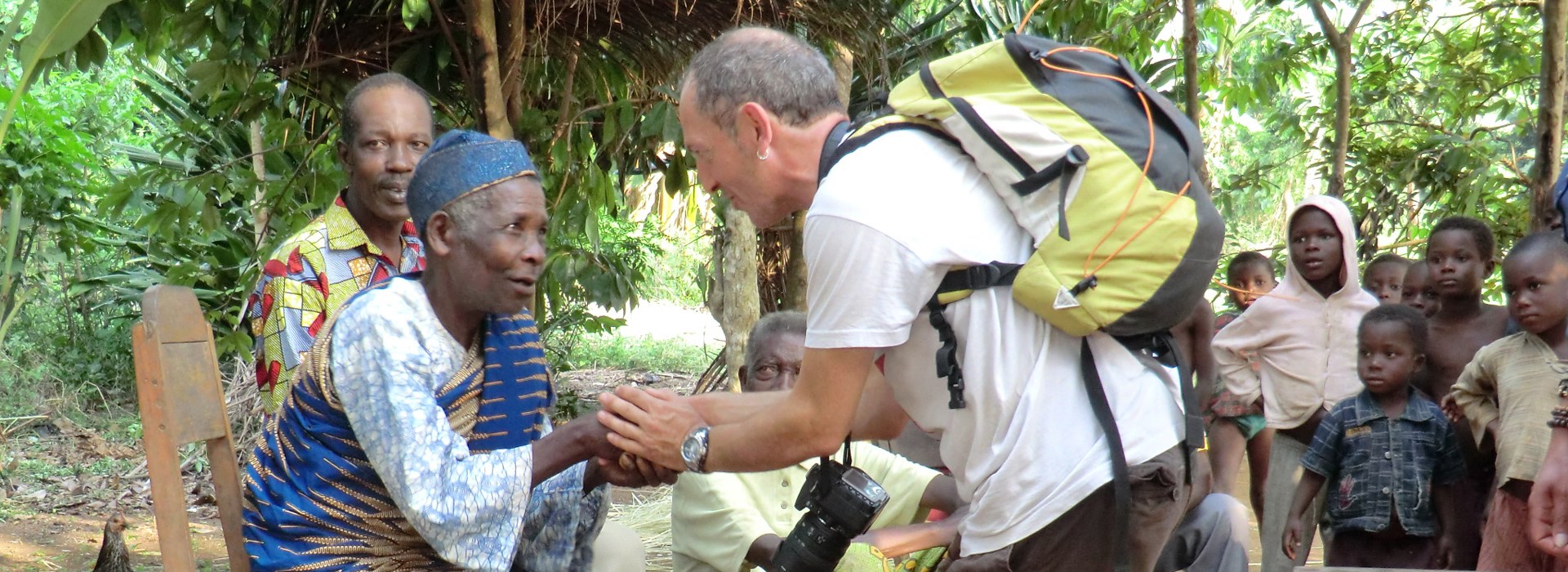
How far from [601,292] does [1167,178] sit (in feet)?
11.2

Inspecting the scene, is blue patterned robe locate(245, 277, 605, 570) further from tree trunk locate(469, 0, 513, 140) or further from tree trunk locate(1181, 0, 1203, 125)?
tree trunk locate(1181, 0, 1203, 125)

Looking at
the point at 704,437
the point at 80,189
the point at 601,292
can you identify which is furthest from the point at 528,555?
the point at 80,189

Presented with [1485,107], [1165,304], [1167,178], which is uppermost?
[1485,107]

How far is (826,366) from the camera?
7.10ft

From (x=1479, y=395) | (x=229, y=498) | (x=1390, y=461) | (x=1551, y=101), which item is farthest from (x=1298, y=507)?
(x=229, y=498)

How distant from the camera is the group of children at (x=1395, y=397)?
3811 mm

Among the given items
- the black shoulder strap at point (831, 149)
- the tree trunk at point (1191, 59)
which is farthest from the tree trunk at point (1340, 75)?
the black shoulder strap at point (831, 149)

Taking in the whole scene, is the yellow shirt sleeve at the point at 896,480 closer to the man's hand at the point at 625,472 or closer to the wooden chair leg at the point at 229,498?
the man's hand at the point at 625,472

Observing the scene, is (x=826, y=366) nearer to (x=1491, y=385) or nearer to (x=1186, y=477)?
(x=1186, y=477)

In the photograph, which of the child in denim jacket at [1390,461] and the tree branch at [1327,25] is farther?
the tree branch at [1327,25]

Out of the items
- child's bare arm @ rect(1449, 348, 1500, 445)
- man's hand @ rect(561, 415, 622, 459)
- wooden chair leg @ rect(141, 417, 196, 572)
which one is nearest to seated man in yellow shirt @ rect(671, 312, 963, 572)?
man's hand @ rect(561, 415, 622, 459)

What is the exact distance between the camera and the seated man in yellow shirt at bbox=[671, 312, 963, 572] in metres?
3.38

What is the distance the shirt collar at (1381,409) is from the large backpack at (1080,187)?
8.16ft

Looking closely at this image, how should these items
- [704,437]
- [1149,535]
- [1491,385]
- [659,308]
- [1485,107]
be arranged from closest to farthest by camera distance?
[1149,535] → [704,437] → [1491,385] → [1485,107] → [659,308]
